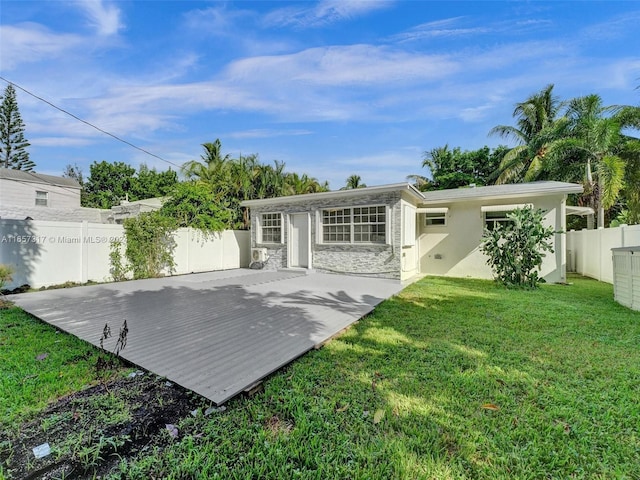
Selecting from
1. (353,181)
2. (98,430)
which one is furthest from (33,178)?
(98,430)

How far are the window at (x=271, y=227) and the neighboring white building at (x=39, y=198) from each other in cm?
1368

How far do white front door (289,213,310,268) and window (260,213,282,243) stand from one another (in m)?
0.68

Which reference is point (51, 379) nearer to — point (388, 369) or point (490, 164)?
point (388, 369)

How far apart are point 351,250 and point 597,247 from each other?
8.36m

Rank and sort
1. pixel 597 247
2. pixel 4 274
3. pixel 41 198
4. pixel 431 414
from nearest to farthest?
pixel 431 414 < pixel 4 274 < pixel 597 247 < pixel 41 198

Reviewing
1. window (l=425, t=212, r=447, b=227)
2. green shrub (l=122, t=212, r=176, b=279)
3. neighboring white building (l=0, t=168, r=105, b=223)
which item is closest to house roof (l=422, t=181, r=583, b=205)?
window (l=425, t=212, r=447, b=227)

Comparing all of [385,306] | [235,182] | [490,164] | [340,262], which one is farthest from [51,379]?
[490,164]

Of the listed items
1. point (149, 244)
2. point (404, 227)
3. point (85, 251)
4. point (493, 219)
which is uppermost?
point (493, 219)

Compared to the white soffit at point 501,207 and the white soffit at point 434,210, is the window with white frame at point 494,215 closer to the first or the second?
the white soffit at point 501,207

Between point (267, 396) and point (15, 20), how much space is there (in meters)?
11.8

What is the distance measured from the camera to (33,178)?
763 inches

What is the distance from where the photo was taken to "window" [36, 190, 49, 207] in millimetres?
19144

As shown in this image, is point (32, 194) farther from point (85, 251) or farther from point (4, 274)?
point (4, 274)

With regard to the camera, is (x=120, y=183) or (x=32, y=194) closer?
(x=32, y=194)
